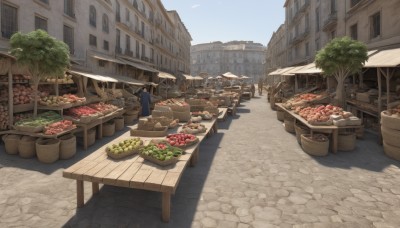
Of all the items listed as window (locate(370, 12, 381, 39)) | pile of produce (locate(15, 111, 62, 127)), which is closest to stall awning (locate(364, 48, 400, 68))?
window (locate(370, 12, 381, 39))

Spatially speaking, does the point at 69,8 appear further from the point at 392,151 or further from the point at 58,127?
the point at 392,151

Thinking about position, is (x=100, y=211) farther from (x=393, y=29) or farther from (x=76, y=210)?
(x=393, y=29)

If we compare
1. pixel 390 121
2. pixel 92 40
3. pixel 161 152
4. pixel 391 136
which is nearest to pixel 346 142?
pixel 391 136

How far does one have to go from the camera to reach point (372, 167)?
6848 millimetres

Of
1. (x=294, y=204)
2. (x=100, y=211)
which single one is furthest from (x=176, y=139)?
(x=294, y=204)

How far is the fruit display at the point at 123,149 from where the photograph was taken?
527cm

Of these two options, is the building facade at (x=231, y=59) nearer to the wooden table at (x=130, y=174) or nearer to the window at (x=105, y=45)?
the window at (x=105, y=45)

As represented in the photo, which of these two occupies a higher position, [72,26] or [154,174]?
[72,26]

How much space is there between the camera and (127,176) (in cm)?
443

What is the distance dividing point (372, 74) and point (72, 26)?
18230 mm

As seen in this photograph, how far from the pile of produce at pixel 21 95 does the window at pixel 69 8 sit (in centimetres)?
785

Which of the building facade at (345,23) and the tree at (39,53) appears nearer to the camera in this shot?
the tree at (39,53)

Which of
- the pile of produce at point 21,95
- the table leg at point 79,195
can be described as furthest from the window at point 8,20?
the table leg at point 79,195

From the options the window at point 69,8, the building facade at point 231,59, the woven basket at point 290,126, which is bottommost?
the woven basket at point 290,126
